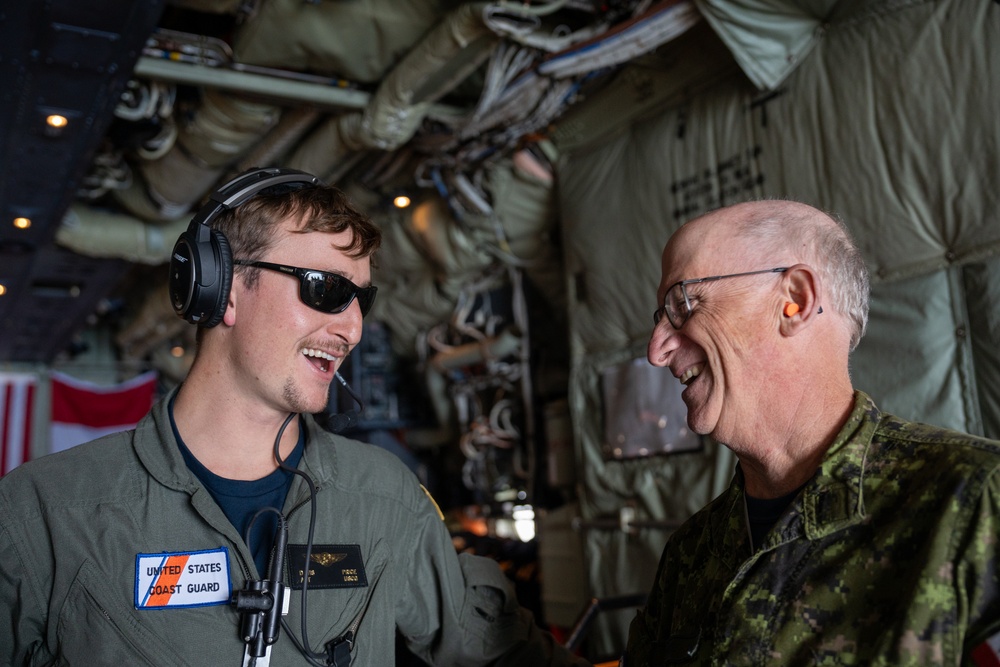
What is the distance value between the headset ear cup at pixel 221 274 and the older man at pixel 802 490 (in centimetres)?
86

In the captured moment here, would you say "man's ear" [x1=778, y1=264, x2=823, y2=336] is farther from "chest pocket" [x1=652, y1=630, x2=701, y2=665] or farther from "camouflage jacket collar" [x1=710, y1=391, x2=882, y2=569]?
"chest pocket" [x1=652, y1=630, x2=701, y2=665]

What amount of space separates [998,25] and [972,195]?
45 cm

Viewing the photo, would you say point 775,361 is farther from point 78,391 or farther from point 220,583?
point 78,391

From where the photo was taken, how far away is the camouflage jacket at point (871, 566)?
1.11 metres

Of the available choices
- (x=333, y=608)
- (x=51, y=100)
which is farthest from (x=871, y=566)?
(x=51, y=100)

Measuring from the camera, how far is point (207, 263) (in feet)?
5.53

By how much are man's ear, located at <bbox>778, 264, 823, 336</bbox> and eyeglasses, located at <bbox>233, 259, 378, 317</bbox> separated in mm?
877

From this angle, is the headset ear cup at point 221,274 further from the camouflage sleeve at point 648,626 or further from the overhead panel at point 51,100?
the overhead panel at point 51,100

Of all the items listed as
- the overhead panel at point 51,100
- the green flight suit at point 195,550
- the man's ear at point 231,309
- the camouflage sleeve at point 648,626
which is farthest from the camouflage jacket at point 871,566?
the overhead panel at point 51,100

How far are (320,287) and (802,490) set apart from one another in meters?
1.01

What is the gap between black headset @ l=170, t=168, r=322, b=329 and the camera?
5.49 feet

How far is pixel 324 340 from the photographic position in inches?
69.5

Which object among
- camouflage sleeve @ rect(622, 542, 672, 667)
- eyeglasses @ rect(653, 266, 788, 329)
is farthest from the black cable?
eyeglasses @ rect(653, 266, 788, 329)

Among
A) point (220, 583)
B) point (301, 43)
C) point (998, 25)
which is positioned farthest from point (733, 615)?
point (301, 43)
